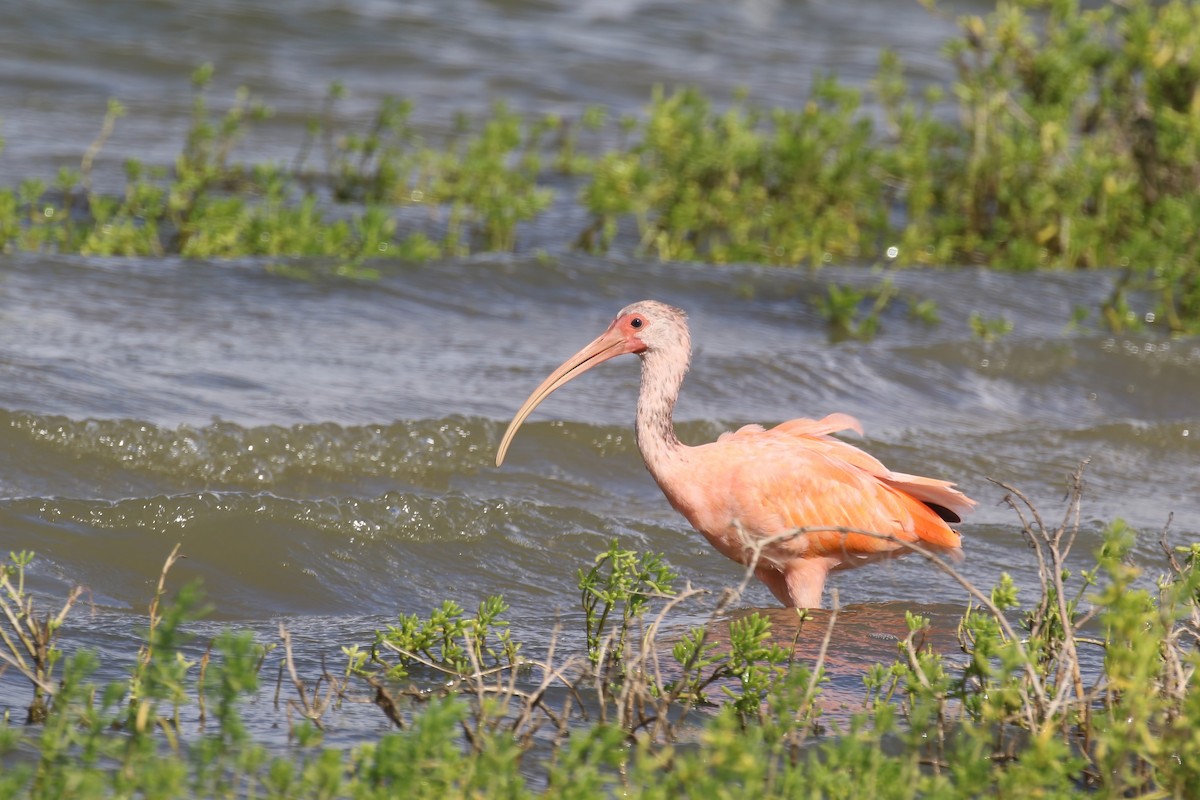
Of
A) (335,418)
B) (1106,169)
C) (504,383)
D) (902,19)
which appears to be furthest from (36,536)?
(902,19)

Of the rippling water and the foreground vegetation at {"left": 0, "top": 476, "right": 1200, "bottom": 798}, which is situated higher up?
the foreground vegetation at {"left": 0, "top": 476, "right": 1200, "bottom": 798}

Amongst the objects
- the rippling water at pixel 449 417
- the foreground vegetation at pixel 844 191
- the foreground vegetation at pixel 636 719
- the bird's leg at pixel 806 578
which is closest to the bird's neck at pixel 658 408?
the bird's leg at pixel 806 578

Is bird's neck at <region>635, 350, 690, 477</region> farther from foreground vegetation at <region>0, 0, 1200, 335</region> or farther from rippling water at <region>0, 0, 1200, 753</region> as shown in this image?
foreground vegetation at <region>0, 0, 1200, 335</region>

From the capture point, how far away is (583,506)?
719 centimetres

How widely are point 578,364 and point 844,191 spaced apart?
5322mm

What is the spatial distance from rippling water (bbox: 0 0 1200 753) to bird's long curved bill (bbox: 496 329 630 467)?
0.57m

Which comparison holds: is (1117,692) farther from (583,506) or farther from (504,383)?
(504,383)

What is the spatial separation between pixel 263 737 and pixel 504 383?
430 centimetres

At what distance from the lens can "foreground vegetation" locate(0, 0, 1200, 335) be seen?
992 cm

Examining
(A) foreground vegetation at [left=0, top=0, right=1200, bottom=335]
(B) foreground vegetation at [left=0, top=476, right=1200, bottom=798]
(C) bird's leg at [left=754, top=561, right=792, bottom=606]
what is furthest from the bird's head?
(A) foreground vegetation at [left=0, top=0, right=1200, bottom=335]

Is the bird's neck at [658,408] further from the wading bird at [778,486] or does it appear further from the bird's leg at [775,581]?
the bird's leg at [775,581]

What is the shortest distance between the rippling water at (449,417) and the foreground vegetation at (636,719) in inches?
37.2

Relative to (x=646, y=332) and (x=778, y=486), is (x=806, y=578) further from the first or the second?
(x=646, y=332)

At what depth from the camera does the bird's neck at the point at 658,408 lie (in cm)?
590
